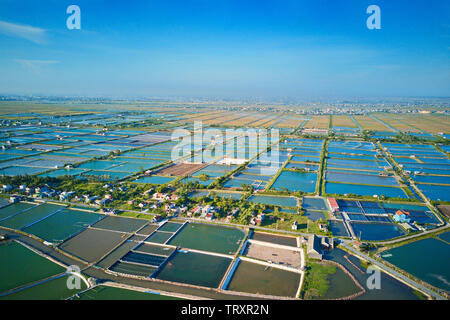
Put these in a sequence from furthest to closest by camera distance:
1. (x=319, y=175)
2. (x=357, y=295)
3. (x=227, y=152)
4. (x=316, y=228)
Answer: (x=227, y=152) → (x=319, y=175) → (x=316, y=228) → (x=357, y=295)

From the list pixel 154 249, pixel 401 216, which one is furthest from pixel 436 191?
pixel 154 249

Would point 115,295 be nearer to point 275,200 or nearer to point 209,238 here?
point 209,238

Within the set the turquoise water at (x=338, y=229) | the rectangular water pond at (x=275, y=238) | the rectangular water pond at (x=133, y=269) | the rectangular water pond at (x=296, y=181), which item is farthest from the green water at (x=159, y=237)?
the rectangular water pond at (x=296, y=181)

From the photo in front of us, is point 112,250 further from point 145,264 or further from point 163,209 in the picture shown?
point 163,209

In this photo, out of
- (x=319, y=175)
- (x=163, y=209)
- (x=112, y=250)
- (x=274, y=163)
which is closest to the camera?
(x=112, y=250)

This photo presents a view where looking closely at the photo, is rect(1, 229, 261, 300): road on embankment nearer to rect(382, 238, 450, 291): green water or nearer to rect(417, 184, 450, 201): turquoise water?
rect(382, 238, 450, 291): green water

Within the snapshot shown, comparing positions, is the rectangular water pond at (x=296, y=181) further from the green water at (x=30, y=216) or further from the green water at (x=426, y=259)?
the green water at (x=30, y=216)
